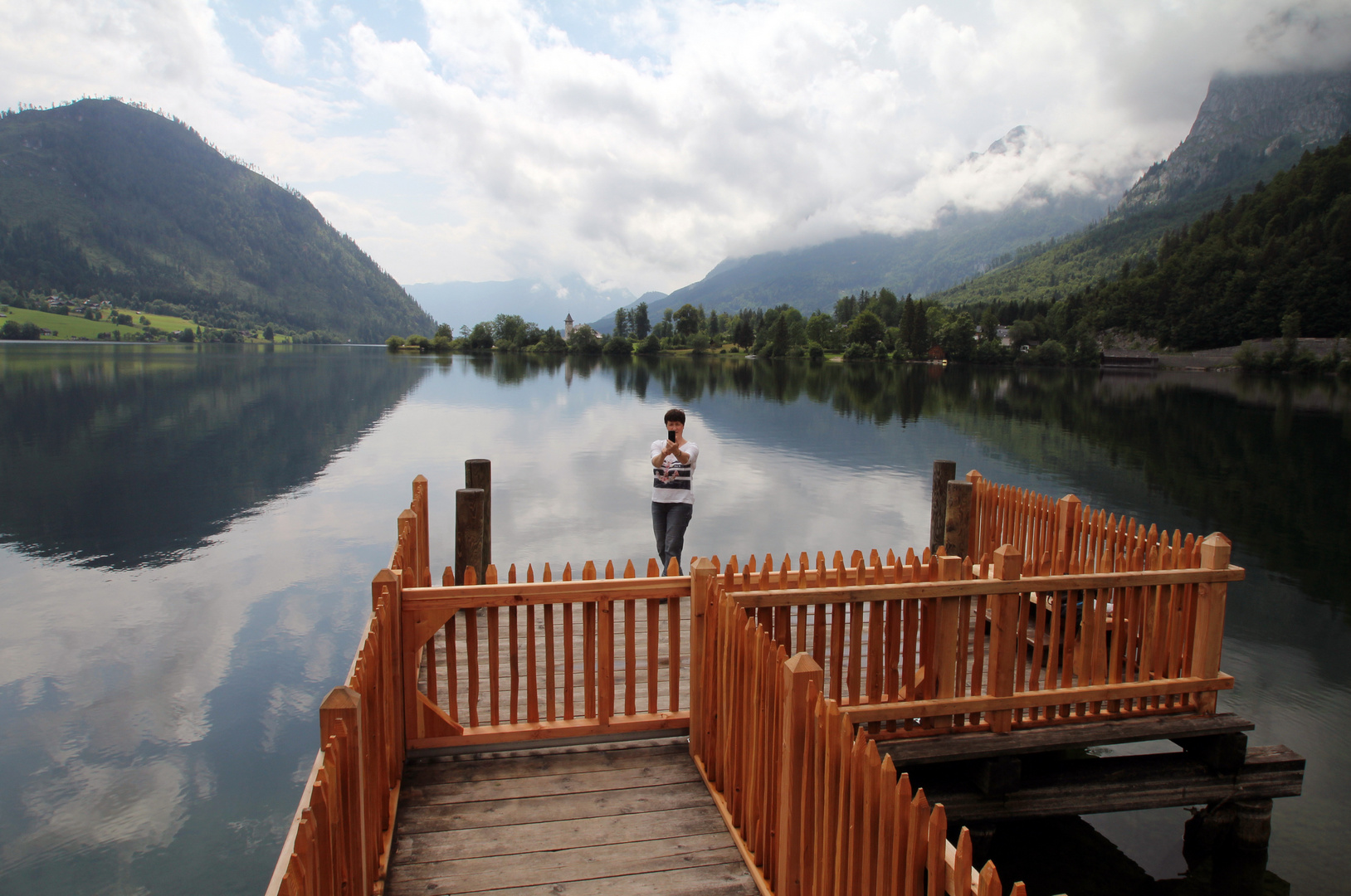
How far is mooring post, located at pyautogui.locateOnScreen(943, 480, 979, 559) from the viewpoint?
9961 millimetres

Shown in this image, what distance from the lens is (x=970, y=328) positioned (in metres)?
150

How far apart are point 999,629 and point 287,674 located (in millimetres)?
8934

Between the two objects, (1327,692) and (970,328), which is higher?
(970,328)

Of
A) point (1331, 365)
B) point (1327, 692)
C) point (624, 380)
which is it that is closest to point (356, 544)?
point (1327, 692)

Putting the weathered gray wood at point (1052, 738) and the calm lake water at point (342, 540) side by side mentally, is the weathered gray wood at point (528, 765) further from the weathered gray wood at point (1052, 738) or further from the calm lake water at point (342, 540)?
the calm lake water at point (342, 540)

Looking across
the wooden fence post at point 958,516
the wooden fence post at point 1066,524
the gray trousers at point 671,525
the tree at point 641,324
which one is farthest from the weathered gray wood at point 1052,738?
the tree at point 641,324

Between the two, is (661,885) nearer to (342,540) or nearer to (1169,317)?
(342,540)

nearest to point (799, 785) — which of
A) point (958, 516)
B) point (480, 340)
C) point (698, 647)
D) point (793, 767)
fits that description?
point (793, 767)

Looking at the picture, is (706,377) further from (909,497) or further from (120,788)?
(120,788)

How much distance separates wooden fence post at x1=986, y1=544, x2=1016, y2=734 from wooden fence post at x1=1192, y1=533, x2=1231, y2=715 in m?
1.52

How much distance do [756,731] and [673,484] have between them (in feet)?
17.3

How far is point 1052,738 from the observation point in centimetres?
577

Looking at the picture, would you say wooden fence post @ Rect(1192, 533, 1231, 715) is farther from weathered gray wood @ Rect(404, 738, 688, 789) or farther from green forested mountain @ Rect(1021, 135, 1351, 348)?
green forested mountain @ Rect(1021, 135, 1351, 348)

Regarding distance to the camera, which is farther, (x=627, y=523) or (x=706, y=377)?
(x=706, y=377)
